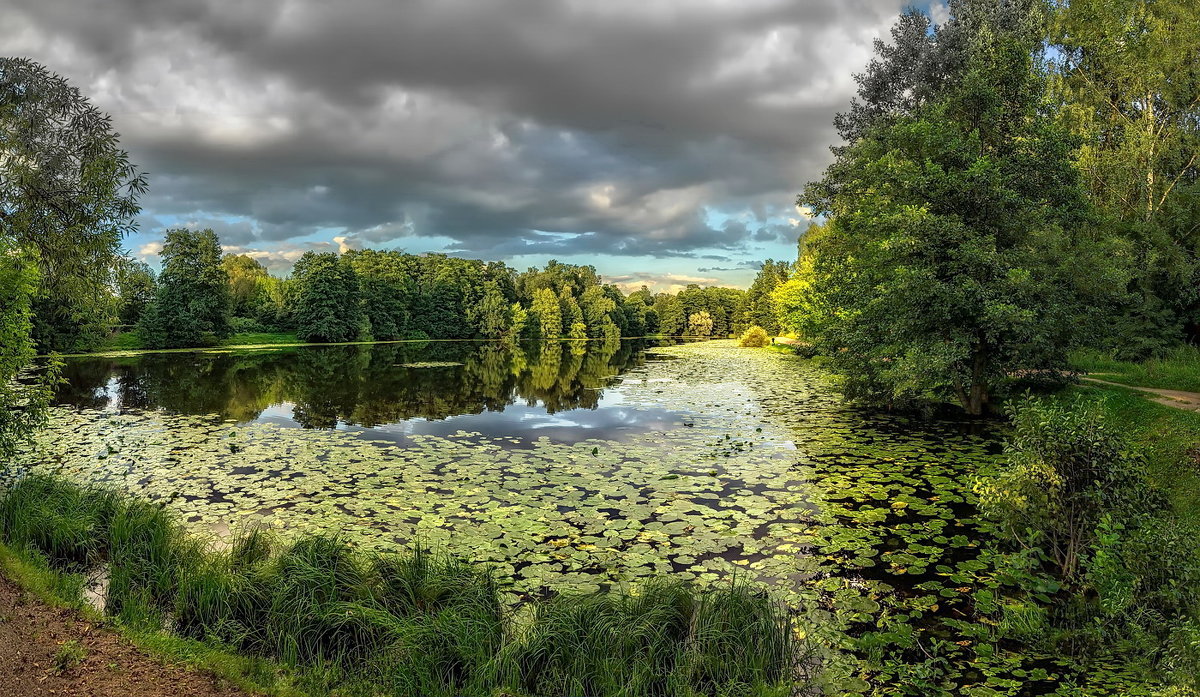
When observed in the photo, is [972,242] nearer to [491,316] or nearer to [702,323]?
[491,316]

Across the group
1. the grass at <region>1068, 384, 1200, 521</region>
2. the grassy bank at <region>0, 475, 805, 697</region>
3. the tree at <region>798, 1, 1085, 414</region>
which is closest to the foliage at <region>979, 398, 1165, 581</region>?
the grass at <region>1068, 384, 1200, 521</region>

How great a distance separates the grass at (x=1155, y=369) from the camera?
15.2m

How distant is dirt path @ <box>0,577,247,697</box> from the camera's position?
14.6ft

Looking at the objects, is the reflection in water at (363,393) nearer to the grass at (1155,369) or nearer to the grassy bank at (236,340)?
the grassy bank at (236,340)

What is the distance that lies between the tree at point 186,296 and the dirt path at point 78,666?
55.7m

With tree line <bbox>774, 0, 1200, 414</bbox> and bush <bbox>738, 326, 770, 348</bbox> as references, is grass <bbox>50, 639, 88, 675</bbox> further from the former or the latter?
bush <bbox>738, 326, 770, 348</bbox>

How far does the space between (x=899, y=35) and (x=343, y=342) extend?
61.7 m

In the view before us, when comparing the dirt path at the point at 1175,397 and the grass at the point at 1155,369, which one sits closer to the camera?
the dirt path at the point at 1175,397

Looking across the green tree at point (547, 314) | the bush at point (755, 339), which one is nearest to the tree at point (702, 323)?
the green tree at point (547, 314)

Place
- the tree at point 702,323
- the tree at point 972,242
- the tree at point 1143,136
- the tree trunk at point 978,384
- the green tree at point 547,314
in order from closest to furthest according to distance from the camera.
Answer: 1. the tree at point 972,242
2. the tree trunk at point 978,384
3. the tree at point 1143,136
4. the green tree at point 547,314
5. the tree at point 702,323

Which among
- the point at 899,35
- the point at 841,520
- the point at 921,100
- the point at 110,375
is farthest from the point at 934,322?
the point at 110,375

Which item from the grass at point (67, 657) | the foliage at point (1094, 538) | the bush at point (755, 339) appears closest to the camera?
the grass at point (67, 657)

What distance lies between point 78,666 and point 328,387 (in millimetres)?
22298

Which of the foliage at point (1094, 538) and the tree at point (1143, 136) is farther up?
the tree at point (1143, 136)
